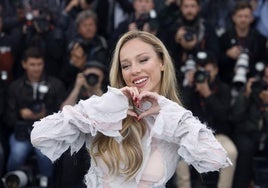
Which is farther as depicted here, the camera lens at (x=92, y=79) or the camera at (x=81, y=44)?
the camera at (x=81, y=44)

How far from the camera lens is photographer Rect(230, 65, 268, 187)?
707 centimetres

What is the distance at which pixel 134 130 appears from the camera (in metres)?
3.26

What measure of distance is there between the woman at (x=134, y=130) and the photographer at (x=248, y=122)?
3.86 m

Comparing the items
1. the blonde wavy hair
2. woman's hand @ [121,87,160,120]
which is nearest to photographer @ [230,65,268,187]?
the blonde wavy hair

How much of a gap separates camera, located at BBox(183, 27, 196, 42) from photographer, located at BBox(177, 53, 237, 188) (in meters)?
0.55

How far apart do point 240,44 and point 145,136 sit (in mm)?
4917

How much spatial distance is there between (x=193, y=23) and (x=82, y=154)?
3733 millimetres

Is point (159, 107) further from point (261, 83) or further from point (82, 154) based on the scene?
point (261, 83)

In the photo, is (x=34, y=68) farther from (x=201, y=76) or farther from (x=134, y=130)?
(x=134, y=130)

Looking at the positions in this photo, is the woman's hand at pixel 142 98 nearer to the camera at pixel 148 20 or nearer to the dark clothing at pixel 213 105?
the dark clothing at pixel 213 105

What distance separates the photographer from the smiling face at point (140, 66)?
327cm

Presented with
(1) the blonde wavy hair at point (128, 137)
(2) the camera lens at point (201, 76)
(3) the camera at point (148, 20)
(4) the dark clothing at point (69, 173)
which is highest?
(1) the blonde wavy hair at point (128, 137)

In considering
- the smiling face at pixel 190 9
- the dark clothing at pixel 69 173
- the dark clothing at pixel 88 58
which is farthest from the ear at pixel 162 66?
the smiling face at pixel 190 9

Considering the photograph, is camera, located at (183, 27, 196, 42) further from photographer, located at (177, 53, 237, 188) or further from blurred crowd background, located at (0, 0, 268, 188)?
photographer, located at (177, 53, 237, 188)
